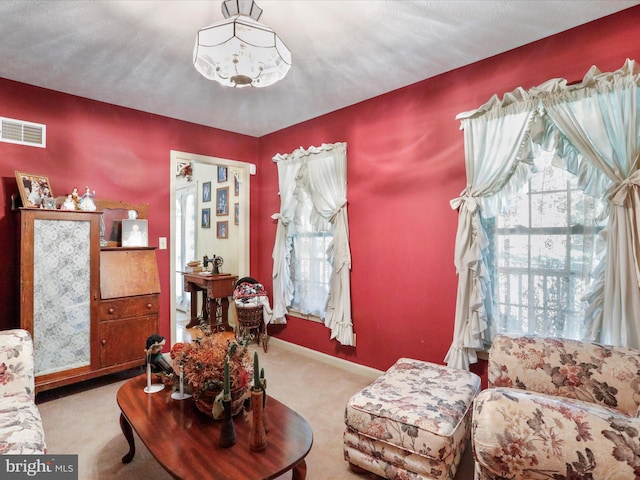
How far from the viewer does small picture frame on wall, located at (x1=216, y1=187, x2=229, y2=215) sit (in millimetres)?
5211

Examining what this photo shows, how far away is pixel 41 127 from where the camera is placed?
301cm

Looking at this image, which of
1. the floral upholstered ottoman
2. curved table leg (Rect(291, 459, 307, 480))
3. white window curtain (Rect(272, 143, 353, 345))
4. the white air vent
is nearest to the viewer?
curved table leg (Rect(291, 459, 307, 480))

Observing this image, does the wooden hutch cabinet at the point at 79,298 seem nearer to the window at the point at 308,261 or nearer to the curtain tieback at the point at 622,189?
the window at the point at 308,261

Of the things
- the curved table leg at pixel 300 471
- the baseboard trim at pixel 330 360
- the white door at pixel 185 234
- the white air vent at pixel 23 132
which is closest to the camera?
the curved table leg at pixel 300 471

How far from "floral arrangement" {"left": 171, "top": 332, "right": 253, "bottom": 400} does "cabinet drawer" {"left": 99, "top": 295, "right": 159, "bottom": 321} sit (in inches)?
62.4

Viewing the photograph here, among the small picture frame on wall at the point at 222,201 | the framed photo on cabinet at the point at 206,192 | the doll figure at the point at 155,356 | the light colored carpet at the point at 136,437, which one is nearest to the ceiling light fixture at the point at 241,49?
the doll figure at the point at 155,356

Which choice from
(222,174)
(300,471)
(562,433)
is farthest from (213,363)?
(222,174)

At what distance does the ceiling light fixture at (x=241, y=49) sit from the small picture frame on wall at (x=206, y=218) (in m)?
3.68

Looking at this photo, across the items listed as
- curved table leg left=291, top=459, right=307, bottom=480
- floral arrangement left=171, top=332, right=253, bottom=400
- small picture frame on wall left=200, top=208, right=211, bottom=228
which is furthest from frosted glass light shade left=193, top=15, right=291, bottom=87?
small picture frame on wall left=200, top=208, right=211, bottom=228

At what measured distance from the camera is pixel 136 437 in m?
2.33

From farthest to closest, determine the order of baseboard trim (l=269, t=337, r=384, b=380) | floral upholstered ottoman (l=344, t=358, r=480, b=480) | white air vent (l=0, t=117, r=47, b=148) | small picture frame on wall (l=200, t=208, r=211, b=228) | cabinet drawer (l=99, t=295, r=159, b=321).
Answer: small picture frame on wall (l=200, t=208, r=211, b=228) → baseboard trim (l=269, t=337, r=384, b=380) → cabinet drawer (l=99, t=295, r=159, b=321) → white air vent (l=0, t=117, r=47, b=148) → floral upholstered ottoman (l=344, t=358, r=480, b=480)

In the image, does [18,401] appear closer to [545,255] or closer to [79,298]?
[79,298]

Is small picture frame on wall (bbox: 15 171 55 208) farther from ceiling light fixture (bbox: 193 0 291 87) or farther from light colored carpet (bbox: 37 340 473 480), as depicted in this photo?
ceiling light fixture (bbox: 193 0 291 87)

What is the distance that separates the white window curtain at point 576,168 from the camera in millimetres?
1939
